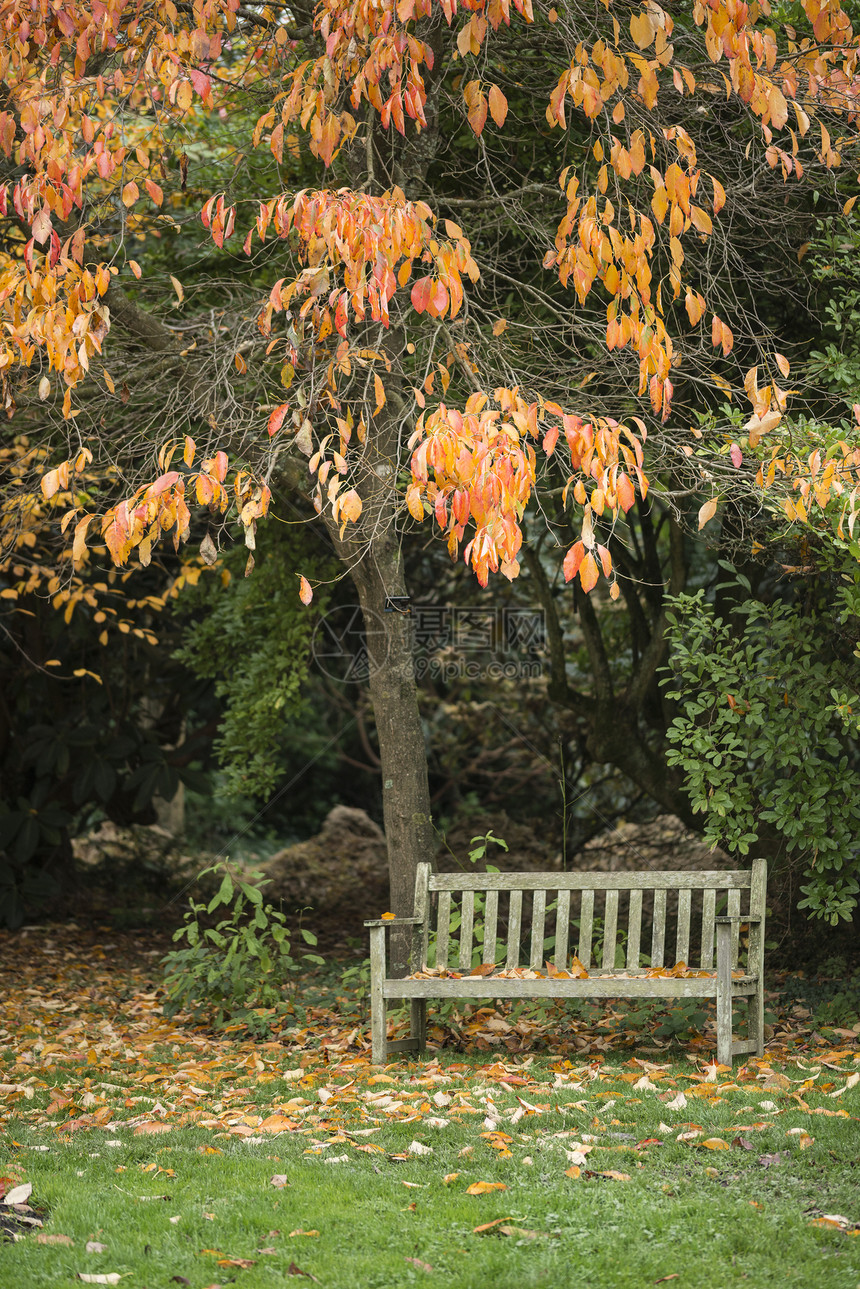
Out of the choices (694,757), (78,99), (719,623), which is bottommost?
(694,757)

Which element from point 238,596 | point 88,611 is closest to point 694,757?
point 238,596

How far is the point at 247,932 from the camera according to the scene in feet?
20.2

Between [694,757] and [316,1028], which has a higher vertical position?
[694,757]

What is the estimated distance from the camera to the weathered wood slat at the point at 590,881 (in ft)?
16.3

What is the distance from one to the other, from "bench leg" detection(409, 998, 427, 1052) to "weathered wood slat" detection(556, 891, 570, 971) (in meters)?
0.65

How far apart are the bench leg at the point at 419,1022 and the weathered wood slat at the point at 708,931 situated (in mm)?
1267

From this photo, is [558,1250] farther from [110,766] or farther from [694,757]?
[110,766]

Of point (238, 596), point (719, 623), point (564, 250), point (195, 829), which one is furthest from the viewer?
point (195, 829)

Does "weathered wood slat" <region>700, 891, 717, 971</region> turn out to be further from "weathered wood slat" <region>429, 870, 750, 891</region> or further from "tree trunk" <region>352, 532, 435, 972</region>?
"tree trunk" <region>352, 532, 435, 972</region>

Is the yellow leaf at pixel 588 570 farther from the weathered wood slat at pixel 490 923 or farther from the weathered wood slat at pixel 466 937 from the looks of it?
the weathered wood slat at pixel 490 923

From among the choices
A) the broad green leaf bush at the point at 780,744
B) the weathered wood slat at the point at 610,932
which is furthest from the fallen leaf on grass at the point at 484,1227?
the broad green leaf bush at the point at 780,744

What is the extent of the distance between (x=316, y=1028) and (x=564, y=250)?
3978 mm

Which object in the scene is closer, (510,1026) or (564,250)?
(564,250)

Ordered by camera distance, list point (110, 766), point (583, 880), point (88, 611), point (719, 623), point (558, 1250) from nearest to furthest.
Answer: point (558, 1250) → point (583, 880) → point (719, 623) → point (88, 611) → point (110, 766)
